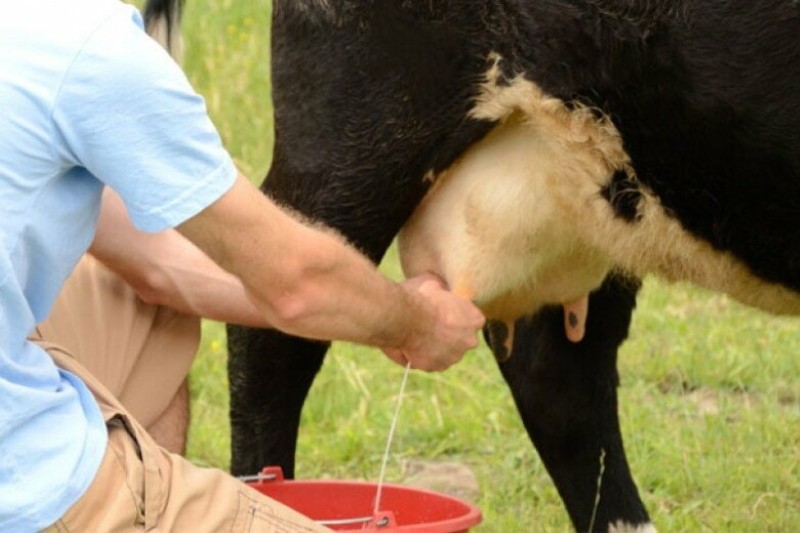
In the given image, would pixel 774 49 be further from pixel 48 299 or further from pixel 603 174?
pixel 48 299

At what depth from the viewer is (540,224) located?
12.6 feet

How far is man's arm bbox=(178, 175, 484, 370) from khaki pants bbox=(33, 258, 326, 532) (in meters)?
0.30

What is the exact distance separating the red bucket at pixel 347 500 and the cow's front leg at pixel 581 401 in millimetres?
847

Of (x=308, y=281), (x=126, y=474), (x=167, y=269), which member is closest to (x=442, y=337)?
(x=308, y=281)

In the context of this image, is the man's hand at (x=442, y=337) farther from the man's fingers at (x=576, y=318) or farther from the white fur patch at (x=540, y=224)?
the man's fingers at (x=576, y=318)

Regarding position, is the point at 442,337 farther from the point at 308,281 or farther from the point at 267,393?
the point at 267,393

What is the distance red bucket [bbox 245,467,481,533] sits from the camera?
3.52m

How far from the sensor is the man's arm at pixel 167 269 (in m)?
3.50

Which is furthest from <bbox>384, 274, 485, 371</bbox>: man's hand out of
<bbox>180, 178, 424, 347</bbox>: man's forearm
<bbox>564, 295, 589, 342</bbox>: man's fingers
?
<bbox>564, 295, 589, 342</bbox>: man's fingers

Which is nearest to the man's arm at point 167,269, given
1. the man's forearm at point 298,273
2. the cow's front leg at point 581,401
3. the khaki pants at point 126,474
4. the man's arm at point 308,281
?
the khaki pants at point 126,474

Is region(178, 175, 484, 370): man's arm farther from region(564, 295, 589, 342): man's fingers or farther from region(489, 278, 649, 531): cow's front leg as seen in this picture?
region(489, 278, 649, 531): cow's front leg

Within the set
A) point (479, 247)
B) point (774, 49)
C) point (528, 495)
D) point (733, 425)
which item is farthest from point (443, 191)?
point (733, 425)

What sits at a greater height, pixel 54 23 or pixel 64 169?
pixel 54 23

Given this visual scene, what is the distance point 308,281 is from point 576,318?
1633 mm
